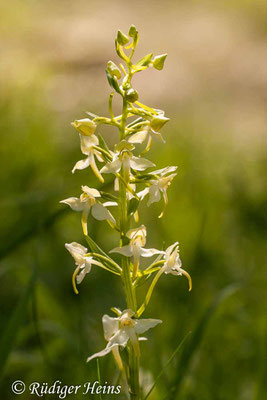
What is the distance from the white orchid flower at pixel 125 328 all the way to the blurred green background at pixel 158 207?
146 millimetres

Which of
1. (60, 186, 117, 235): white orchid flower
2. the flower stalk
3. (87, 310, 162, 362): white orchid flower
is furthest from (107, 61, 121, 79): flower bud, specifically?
(87, 310, 162, 362): white orchid flower

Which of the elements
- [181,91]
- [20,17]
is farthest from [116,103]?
[20,17]

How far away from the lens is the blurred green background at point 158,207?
1.73 metres

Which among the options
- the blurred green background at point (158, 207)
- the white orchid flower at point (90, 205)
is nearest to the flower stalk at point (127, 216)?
the white orchid flower at point (90, 205)

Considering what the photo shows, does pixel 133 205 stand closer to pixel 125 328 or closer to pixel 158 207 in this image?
pixel 125 328

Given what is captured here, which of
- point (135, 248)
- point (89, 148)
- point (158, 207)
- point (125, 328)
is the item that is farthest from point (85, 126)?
point (158, 207)

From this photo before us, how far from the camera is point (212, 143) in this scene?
441 centimetres

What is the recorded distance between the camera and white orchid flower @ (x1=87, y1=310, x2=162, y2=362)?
1.15 metres

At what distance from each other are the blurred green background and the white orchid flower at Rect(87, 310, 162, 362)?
0.15m

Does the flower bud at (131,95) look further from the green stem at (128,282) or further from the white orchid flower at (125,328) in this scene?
the white orchid flower at (125,328)

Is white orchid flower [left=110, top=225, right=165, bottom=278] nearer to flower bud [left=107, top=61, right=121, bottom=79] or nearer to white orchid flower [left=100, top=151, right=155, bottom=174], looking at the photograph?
white orchid flower [left=100, top=151, right=155, bottom=174]

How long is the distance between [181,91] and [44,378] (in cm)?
443

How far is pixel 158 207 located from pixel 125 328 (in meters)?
1.92

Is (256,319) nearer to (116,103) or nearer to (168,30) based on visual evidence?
(116,103)
